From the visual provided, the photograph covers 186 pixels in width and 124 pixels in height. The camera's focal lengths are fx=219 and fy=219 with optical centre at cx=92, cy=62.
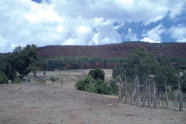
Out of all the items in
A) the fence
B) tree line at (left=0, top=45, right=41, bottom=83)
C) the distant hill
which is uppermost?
the distant hill

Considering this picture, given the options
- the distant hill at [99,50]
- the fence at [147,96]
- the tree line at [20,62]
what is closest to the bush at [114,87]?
the fence at [147,96]

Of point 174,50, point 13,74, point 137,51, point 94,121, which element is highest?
point 174,50

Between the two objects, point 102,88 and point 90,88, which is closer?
point 90,88

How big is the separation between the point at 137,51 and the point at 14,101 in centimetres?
2700

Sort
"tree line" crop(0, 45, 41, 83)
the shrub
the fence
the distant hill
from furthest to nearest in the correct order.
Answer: the distant hill
"tree line" crop(0, 45, 41, 83)
the shrub
the fence

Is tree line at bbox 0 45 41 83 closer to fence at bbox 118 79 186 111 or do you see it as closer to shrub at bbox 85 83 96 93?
shrub at bbox 85 83 96 93

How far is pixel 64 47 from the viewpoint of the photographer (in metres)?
95.9

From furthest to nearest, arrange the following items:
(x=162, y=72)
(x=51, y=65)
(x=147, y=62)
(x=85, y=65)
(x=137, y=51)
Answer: (x=85, y=65) < (x=51, y=65) < (x=137, y=51) < (x=147, y=62) < (x=162, y=72)

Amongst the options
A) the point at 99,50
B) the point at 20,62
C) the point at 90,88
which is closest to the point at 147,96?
the point at 90,88

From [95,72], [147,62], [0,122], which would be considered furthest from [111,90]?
[0,122]

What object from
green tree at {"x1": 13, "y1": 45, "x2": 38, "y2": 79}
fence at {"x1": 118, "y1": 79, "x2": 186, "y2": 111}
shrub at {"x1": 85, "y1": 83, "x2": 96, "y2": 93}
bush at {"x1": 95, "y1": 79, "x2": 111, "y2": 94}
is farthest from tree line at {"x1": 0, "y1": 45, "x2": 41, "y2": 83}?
fence at {"x1": 118, "y1": 79, "x2": 186, "y2": 111}

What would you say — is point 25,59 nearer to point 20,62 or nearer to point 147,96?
point 20,62

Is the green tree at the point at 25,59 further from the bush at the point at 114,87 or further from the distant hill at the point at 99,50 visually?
the distant hill at the point at 99,50

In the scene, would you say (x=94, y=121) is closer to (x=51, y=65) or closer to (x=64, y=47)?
(x=51, y=65)
